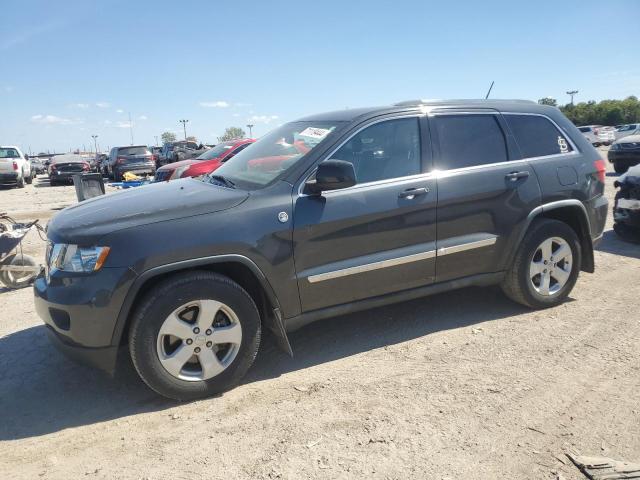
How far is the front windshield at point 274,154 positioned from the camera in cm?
Result: 362

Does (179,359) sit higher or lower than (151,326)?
lower

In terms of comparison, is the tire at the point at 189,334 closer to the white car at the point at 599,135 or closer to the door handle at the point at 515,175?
the door handle at the point at 515,175

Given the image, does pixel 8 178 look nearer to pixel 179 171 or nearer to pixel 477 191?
pixel 179 171

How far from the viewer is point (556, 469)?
243 centimetres

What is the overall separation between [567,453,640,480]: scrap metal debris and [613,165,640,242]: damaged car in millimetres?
5065

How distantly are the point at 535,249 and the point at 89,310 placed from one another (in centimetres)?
349

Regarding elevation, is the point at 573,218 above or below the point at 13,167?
below

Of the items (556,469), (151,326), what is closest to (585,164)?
(556,469)

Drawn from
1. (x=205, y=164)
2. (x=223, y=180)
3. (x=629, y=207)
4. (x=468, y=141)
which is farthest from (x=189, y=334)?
(x=205, y=164)

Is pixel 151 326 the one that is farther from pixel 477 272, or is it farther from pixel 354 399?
pixel 477 272

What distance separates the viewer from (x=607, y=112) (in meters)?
63.7

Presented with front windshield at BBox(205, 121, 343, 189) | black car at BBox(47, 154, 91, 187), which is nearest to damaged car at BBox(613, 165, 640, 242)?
front windshield at BBox(205, 121, 343, 189)

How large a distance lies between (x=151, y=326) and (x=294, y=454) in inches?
44.6

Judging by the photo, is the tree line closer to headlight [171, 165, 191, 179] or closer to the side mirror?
headlight [171, 165, 191, 179]
